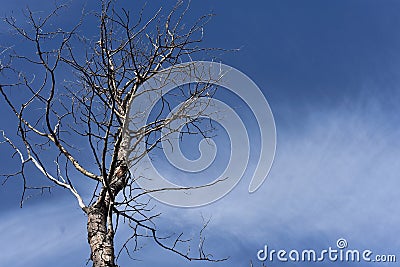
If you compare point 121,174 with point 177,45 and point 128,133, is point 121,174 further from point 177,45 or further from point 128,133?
point 177,45

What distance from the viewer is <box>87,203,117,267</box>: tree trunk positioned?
3.14 m

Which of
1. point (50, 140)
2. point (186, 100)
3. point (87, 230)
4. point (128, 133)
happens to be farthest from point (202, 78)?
point (87, 230)

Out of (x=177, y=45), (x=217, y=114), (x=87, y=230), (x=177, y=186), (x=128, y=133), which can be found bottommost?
(x=87, y=230)

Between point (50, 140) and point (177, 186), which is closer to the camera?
point (177, 186)

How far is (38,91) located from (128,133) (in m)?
0.69

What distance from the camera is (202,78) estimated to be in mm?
4160

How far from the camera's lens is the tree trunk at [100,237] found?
3.14 metres

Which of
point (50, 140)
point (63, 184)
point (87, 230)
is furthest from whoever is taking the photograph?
point (50, 140)

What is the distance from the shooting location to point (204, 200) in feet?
12.1

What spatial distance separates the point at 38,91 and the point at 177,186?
112cm

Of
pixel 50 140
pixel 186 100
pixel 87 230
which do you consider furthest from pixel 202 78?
pixel 87 230

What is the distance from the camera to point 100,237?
3242 millimetres

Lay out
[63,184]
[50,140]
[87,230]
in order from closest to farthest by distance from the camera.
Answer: [87,230] < [63,184] < [50,140]

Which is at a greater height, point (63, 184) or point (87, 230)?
point (63, 184)
